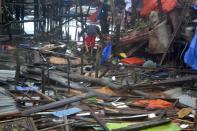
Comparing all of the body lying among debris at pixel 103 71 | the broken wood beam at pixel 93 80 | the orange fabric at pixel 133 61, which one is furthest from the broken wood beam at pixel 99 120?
the orange fabric at pixel 133 61

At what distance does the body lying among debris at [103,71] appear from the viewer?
774cm

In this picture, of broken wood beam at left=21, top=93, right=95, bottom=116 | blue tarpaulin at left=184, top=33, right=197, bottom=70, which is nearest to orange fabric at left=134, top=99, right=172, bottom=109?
broken wood beam at left=21, top=93, right=95, bottom=116

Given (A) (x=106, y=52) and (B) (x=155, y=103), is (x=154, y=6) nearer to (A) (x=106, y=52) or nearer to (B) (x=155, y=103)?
(A) (x=106, y=52)

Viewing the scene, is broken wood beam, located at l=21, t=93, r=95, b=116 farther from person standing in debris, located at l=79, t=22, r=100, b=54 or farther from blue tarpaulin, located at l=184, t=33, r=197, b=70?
person standing in debris, located at l=79, t=22, r=100, b=54

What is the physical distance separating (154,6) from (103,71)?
441 centimetres

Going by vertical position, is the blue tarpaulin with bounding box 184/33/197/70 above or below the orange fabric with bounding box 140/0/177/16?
below

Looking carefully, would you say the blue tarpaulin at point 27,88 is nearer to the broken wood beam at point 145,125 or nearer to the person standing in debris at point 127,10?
the broken wood beam at point 145,125

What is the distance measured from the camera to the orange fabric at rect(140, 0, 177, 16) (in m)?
13.6

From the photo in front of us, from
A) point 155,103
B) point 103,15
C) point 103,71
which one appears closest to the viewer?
point 155,103

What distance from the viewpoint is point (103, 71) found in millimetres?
12023

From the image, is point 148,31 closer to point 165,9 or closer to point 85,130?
point 165,9

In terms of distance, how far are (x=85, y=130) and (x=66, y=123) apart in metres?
0.40

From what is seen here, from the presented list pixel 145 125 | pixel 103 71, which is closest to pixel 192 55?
pixel 103 71

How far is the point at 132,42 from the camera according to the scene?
570 inches
